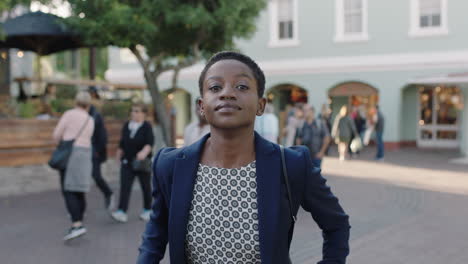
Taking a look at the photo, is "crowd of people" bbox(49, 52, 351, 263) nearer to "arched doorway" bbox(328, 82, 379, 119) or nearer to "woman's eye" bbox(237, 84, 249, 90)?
"woman's eye" bbox(237, 84, 249, 90)

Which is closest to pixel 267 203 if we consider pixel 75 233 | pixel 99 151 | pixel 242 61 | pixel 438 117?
pixel 242 61

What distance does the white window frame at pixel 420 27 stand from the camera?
20.4 metres

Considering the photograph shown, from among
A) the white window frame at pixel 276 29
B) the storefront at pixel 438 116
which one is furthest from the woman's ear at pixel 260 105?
the storefront at pixel 438 116

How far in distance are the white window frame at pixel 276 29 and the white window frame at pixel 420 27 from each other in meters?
4.60

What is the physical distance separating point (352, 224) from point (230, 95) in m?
6.07

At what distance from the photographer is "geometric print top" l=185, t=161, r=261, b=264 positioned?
1997 mm

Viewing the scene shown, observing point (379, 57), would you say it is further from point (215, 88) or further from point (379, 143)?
point (215, 88)

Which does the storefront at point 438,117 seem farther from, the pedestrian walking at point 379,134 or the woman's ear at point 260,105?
the woman's ear at point 260,105

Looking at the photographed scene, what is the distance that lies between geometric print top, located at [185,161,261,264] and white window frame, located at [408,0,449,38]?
794 inches

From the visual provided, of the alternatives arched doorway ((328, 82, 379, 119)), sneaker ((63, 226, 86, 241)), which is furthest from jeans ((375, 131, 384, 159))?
sneaker ((63, 226, 86, 241))

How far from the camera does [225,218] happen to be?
6.59 ft

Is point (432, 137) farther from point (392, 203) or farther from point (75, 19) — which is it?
point (75, 19)

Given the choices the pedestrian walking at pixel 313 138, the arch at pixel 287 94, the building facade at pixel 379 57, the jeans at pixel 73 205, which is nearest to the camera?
the jeans at pixel 73 205

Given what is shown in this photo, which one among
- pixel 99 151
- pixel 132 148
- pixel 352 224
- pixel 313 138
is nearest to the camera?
pixel 352 224
